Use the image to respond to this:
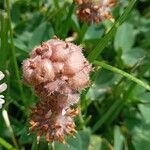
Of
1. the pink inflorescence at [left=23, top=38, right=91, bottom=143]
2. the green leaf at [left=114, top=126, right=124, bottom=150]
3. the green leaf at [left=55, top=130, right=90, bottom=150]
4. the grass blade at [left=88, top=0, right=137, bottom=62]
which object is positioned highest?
→ the grass blade at [left=88, top=0, right=137, bottom=62]

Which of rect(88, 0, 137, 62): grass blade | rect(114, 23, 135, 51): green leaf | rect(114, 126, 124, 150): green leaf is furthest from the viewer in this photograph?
rect(114, 23, 135, 51): green leaf

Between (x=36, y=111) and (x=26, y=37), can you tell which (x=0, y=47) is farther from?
(x=36, y=111)

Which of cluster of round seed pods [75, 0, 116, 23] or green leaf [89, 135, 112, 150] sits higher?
cluster of round seed pods [75, 0, 116, 23]

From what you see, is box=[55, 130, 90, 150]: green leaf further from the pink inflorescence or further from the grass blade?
the pink inflorescence

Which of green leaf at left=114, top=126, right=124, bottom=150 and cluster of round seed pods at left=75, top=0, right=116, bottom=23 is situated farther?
green leaf at left=114, top=126, right=124, bottom=150

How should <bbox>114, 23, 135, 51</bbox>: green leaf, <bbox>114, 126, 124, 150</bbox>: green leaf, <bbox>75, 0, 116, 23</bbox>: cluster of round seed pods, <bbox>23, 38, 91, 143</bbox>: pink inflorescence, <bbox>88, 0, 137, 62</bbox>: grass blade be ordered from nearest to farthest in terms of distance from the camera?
<bbox>23, 38, 91, 143</bbox>: pink inflorescence, <bbox>88, 0, 137, 62</bbox>: grass blade, <bbox>75, 0, 116, 23</bbox>: cluster of round seed pods, <bbox>114, 126, 124, 150</bbox>: green leaf, <bbox>114, 23, 135, 51</bbox>: green leaf

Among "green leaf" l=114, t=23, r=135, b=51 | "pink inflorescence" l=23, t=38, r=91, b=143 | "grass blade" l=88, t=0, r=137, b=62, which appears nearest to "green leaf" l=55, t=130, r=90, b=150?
"grass blade" l=88, t=0, r=137, b=62

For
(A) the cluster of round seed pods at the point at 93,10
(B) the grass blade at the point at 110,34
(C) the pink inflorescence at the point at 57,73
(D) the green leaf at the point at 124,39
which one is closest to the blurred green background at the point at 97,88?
(D) the green leaf at the point at 124,39

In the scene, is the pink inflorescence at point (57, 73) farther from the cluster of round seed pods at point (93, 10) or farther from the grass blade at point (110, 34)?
the cluster of round seed pods at point (93, 10)
